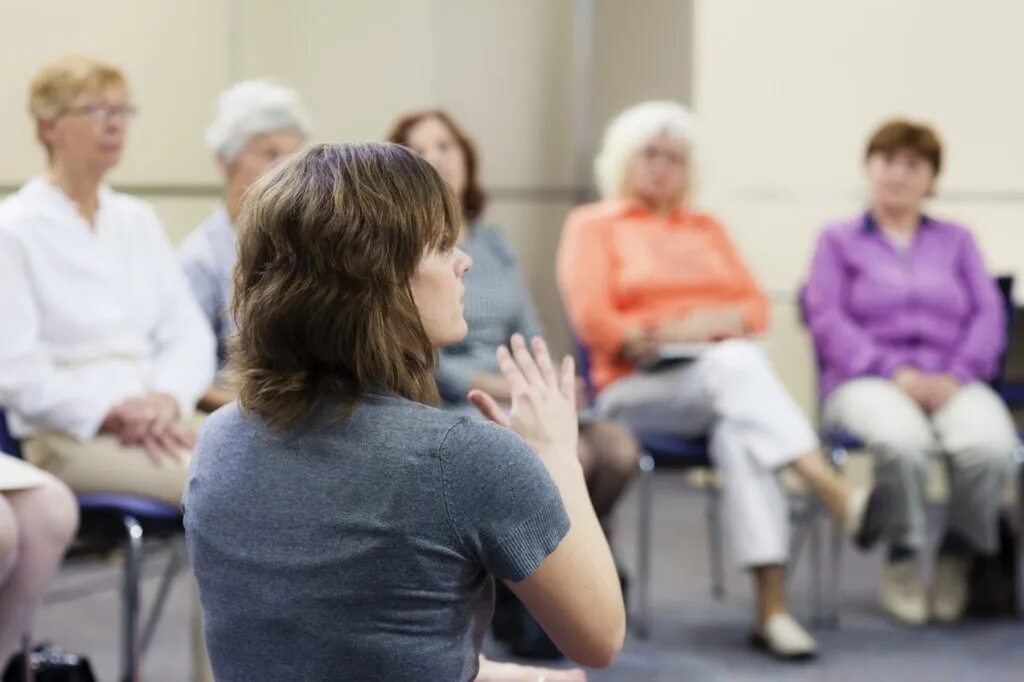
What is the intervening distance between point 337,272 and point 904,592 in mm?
2941

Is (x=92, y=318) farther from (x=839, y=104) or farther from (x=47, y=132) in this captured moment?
(x=839, y=104)

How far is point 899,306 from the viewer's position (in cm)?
403

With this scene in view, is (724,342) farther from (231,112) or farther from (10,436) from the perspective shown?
(10,436)

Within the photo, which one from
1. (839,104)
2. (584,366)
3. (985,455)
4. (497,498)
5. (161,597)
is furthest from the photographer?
(839,104)

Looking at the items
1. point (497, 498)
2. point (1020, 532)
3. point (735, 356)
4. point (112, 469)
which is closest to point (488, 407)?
point (497, 498)

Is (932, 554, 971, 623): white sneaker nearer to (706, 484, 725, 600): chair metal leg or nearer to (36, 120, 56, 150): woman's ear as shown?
(706, 484, 725, 600): chair metal leg

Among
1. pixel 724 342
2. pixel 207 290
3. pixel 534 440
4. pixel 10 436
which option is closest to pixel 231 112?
pixel 207 290

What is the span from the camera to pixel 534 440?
147cm

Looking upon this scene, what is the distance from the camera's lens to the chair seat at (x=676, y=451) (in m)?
3.62

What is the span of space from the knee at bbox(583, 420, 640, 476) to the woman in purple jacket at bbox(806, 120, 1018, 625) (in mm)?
672

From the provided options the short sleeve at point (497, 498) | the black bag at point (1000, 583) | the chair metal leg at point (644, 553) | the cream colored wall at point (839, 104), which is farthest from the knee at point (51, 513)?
the cream colored wall at point (839, 104)

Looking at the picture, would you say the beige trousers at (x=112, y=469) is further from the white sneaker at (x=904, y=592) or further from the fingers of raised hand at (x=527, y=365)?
the white sneaker at (x=904, y=592)

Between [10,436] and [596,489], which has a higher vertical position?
[10,436]

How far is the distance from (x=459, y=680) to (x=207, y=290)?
213 centimetres
